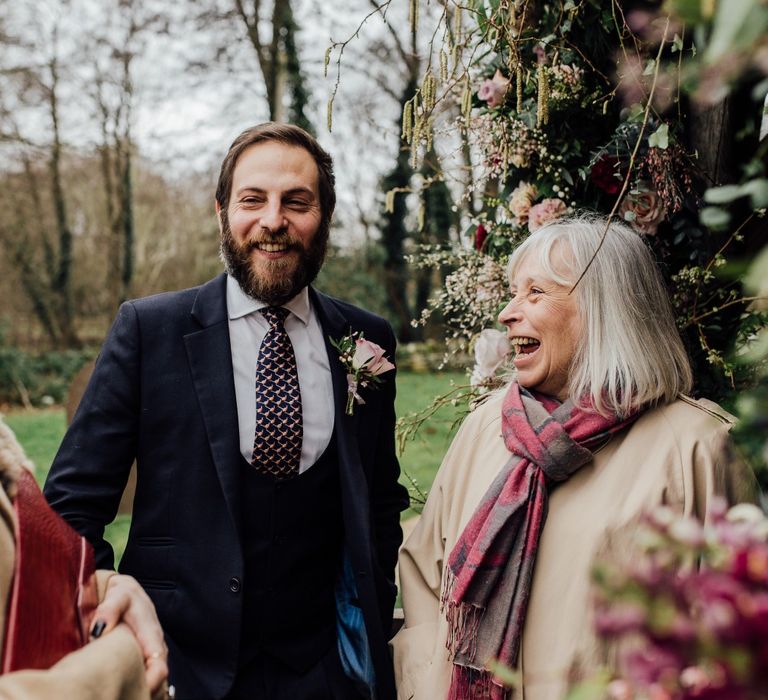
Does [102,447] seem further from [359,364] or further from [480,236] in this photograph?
[480,236]

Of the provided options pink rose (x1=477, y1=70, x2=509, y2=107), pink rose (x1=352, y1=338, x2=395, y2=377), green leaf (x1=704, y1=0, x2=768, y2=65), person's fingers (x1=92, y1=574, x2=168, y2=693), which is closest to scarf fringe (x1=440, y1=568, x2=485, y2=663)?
pink rose (x1=352, y1=338, x2=395, y2=377)

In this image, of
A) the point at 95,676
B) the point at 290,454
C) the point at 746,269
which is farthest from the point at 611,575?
the point at 290,454

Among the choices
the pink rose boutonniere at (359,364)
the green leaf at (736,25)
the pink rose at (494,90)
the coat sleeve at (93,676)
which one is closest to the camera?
the green leaf at (736,25)

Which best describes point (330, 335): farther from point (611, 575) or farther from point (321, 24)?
point (321, 24)

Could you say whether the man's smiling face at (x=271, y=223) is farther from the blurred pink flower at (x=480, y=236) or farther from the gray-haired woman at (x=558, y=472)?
the blurred pink flower at (x=480, y=236)

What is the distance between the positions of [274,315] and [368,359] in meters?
0.34

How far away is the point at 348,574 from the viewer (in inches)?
102

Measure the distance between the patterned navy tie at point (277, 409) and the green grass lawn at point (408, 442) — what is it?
1.06m

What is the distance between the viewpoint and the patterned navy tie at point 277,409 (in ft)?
7.93

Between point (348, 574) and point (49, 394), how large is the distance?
15.4 m

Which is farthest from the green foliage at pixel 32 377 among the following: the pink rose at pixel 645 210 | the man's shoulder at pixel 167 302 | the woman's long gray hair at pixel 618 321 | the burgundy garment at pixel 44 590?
the burgundy garment at pixel 44 590

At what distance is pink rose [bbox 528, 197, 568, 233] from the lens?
294cm

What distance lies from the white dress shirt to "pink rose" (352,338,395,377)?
4.8 inches

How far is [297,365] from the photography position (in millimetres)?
2633
